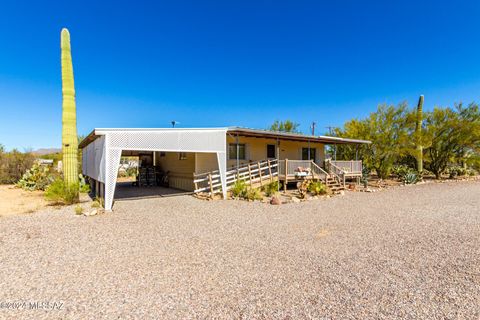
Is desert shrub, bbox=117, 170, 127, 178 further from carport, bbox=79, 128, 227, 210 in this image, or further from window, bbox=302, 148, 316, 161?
window, bbox=302, 148, 316, 161

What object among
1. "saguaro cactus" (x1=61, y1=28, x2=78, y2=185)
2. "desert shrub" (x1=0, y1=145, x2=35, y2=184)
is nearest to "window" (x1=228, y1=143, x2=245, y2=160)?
"saguaro cactus" (x1=61, y1=28, x2=78, y2=185)

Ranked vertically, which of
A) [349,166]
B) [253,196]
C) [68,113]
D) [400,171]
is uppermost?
[68,113]

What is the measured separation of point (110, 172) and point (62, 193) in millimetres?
2593

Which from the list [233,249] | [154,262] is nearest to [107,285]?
[154,262]

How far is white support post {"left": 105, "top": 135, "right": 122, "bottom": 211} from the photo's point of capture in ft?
28.1

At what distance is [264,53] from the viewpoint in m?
21.8

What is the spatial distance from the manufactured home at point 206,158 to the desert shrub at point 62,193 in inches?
38.7

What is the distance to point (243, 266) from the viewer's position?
A: 4195mm

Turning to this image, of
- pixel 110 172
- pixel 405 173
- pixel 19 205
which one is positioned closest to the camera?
pixel 110 172

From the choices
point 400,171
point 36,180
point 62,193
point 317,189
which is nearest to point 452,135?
point 400,171

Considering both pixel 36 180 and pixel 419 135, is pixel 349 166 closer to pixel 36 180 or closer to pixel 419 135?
pixel 419 135

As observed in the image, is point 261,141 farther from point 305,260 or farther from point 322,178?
point 305,260

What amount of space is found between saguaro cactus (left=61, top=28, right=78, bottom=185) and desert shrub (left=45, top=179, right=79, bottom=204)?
3.35ft

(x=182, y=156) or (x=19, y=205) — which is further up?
(x=182, y=156)
